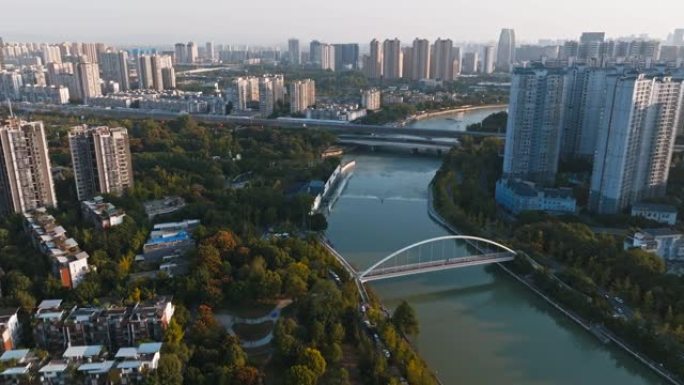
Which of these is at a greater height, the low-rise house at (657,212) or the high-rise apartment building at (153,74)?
the high-rise apartment building at (153,74)

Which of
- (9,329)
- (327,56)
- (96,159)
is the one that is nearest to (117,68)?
(327,56)

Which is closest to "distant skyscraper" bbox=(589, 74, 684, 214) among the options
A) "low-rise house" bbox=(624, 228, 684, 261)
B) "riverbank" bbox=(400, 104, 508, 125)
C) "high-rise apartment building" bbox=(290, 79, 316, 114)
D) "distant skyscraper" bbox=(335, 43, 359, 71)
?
"low-rise house" bbox=(624, 228, 684, 261)

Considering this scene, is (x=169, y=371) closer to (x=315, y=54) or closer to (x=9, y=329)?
(x=9, y=329)

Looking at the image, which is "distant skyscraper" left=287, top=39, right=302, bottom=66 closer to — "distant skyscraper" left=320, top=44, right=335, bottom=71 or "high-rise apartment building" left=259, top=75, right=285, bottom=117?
"distant skyscraper" left=320, top=44, right=335, bottom=71

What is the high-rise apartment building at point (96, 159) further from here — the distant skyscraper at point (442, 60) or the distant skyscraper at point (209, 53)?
the distant skyscraper at point (209, 53)

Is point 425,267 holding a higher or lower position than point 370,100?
lower

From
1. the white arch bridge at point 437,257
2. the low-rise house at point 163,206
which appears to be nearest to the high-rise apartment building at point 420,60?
the white arch bridge at point 437,257
